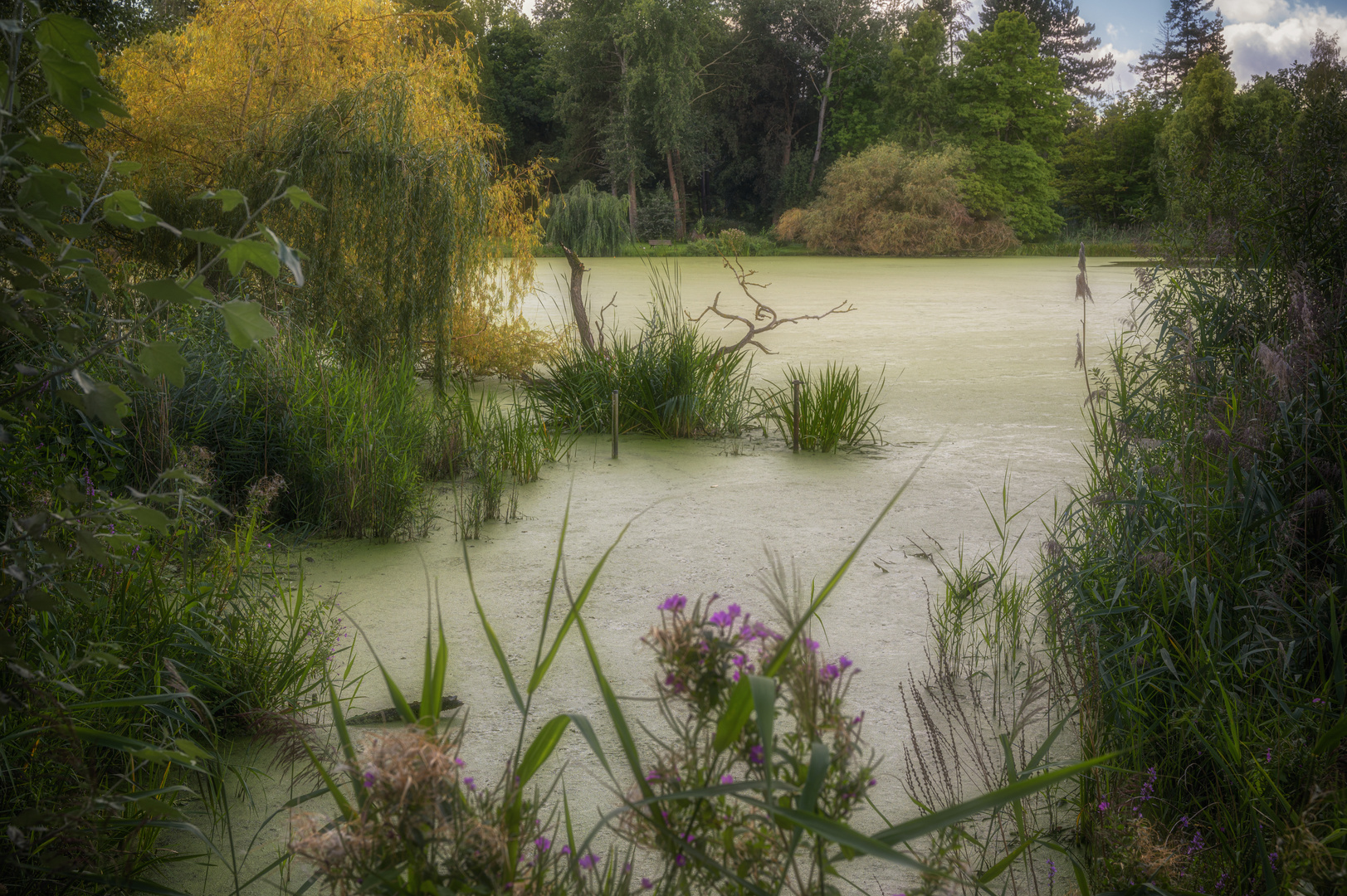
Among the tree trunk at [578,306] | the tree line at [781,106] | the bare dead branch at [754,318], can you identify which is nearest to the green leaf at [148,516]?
the bare dead branch at [754,318]

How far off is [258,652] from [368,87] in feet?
11.5

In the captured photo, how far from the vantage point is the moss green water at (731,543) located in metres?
2.24

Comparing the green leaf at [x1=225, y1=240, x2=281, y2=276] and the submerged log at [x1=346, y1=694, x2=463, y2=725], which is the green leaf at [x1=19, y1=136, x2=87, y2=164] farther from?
the submerged log at [x1=346, y1=694, x2=463, y2=725]

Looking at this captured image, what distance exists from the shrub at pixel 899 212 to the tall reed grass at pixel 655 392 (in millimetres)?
15441

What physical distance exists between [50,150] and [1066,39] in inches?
1507

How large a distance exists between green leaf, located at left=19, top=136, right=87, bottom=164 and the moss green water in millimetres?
605

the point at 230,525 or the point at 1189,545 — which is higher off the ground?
the point at 1189,545

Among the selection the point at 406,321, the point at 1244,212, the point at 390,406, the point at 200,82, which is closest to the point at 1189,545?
the point at 1244,212

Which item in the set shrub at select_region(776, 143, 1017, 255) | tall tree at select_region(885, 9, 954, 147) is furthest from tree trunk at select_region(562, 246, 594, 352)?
tall tree at select_region(885, 9, 954, 147)

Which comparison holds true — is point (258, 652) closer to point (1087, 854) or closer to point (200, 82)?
point (1087, 854)

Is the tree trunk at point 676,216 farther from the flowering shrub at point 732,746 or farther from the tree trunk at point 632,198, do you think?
the flowering shrub at point 732,746

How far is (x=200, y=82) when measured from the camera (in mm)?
5656

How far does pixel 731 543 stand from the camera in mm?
3348

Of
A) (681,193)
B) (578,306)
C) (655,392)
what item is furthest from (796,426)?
(681,193)
